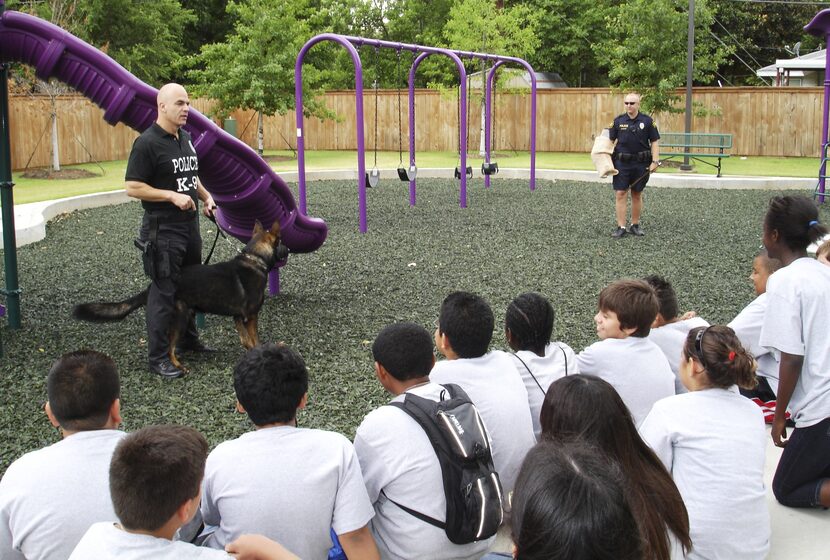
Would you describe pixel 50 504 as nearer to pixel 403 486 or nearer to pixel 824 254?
pixel 403 486

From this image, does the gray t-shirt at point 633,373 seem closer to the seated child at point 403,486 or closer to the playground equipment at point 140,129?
the seated child at point 403,486

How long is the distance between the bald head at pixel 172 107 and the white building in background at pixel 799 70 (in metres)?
27.8

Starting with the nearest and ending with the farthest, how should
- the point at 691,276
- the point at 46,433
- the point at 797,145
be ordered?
the point at 46,433 < the point at 691,276 < the point at 797,145

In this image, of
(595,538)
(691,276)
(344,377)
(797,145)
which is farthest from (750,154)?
(595,538)

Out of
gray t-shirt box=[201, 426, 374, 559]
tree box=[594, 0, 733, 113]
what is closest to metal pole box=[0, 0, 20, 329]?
gray t-shirt box=[201, 426, 374, 559]

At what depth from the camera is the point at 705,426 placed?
300 centimetres

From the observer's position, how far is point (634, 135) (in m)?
11.1

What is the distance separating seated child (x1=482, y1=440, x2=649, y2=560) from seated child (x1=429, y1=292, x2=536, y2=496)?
1.77 meters

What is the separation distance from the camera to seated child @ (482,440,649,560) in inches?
56.1

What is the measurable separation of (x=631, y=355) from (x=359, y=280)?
4980 millimetres

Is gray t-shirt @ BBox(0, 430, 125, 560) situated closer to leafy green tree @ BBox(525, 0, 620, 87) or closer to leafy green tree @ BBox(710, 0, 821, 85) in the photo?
leafy green tree @ BBox(525, 0, 620, 87)

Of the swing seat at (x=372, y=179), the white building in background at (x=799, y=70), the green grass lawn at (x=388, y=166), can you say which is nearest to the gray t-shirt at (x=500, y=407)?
the swing seat at (x=372, y=179)

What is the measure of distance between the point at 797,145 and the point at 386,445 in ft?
81.7

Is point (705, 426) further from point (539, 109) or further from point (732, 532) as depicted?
point (539, 109)
